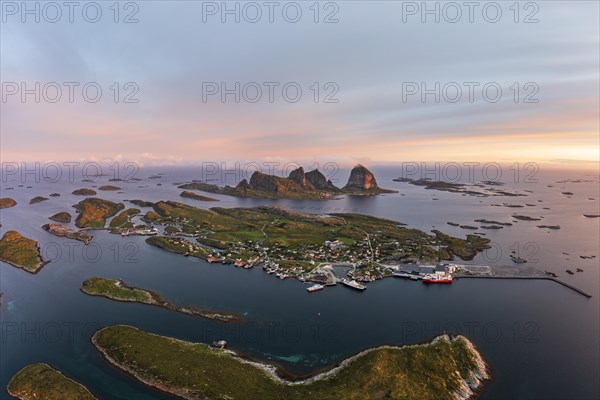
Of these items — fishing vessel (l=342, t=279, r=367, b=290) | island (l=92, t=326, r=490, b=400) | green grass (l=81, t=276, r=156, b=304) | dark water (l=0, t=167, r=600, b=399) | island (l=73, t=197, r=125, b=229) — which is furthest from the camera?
island (l=73, t=197, r=125, b=229)

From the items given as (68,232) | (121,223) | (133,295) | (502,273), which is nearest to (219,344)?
(133,295)

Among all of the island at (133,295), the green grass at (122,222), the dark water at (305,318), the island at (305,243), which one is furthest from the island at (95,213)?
the island at (133,295)

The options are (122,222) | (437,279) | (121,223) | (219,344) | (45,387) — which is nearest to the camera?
(45,387)

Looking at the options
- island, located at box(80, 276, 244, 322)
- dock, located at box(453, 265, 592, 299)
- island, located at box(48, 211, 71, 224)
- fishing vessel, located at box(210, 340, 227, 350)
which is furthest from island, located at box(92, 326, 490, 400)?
island, located at box(48, 211, 71, 224)

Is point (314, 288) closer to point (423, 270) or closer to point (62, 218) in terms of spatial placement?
point (423, 270)

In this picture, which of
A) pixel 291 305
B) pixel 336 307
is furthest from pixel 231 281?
pixel 336 307

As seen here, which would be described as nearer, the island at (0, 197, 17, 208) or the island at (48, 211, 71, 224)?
the island at (48, 211, 71, 224)

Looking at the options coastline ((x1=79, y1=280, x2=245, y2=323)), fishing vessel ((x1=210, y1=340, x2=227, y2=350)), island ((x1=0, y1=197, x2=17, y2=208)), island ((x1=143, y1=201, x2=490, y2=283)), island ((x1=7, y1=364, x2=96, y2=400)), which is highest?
island ((x1=0, y1=197, x2=17, y2=208))

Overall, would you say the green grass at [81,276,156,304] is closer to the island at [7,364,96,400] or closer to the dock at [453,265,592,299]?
the island at [7,364,96,400]
